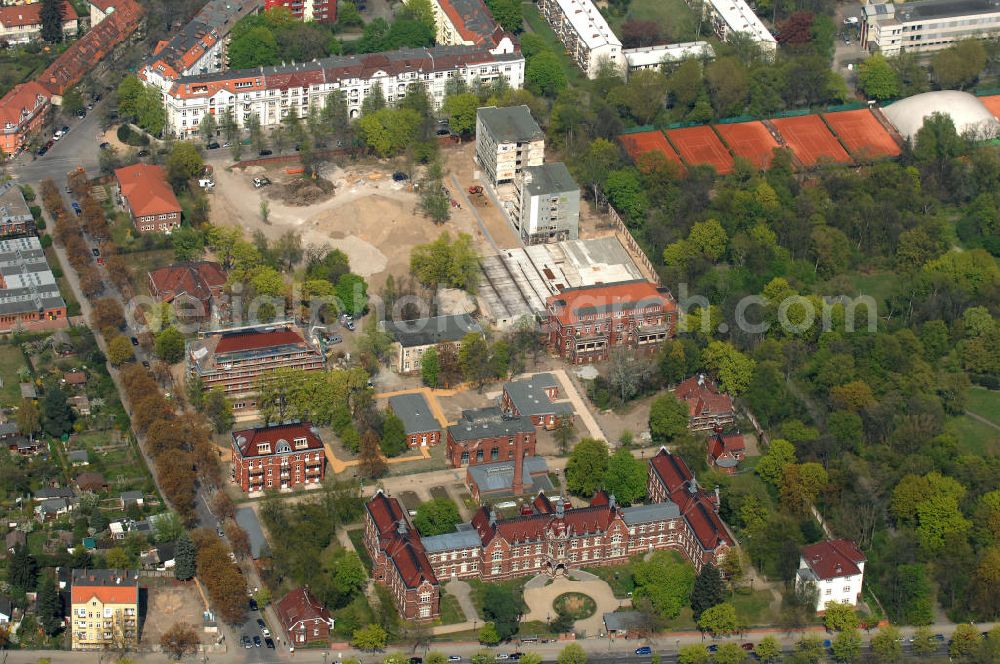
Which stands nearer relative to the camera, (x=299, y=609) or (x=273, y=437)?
(x=299, y=609)

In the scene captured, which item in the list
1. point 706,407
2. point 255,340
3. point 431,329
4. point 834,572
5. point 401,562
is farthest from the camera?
point 431,329

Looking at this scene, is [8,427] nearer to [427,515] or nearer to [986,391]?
[427,515]

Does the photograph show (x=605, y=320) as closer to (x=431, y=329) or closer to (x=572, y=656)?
(x=431, y=329)

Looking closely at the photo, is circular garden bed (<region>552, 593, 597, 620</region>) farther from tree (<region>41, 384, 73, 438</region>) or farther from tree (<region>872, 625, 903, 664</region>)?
tree (<region>41, 384, 73, 438</region>)

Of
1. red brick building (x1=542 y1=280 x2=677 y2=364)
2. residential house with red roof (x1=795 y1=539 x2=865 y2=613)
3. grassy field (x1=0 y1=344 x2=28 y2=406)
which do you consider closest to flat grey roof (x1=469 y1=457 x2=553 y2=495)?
red brick building (x1=542 y1=280 x2=677 y2=364)

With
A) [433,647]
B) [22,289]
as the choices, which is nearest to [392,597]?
[433,647]

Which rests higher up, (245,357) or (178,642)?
(245,357)

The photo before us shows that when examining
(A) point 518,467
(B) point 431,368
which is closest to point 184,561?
(A) point 518,467
